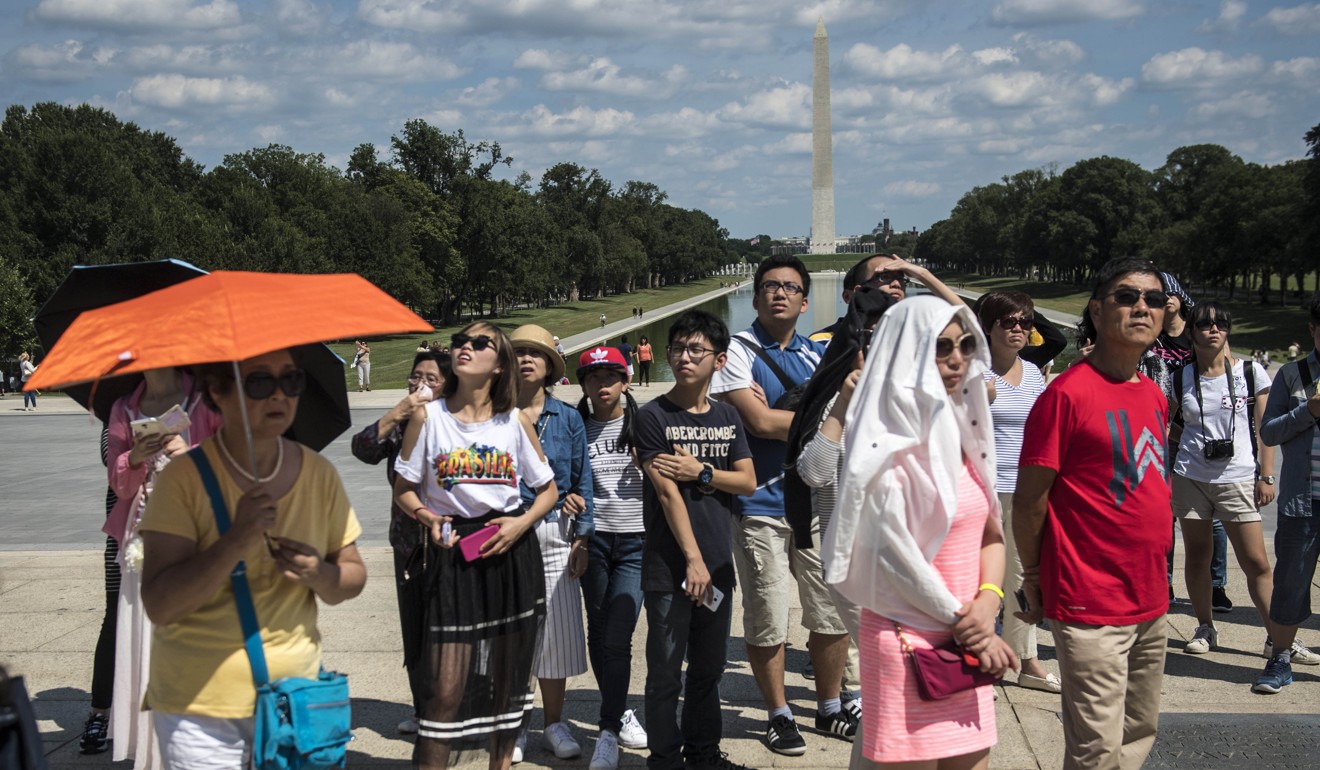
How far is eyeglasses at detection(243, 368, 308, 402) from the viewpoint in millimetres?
2951

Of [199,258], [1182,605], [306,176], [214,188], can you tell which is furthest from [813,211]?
[1182,605]

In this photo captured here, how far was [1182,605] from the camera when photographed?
721cm

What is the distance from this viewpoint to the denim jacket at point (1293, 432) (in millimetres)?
5719

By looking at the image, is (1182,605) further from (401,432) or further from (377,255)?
(377,255)

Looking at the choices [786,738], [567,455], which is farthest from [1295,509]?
[567,455]

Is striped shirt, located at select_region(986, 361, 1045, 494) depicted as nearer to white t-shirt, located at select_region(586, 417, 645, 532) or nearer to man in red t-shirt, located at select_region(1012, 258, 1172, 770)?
man in red t-shirt, located at select_region(1012, 258, 1172, 770)

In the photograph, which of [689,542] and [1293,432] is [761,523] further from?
[1293,432]

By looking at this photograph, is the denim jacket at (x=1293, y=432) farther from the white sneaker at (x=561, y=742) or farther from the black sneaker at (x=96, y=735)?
the black sneaker at (x=96, y=735)

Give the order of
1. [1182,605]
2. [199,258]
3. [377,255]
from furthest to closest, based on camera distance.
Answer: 1. [377,255]
2. [199,258]
3. [1182,605]

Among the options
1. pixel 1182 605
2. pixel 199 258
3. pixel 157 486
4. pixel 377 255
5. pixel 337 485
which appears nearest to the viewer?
pixel 157 486

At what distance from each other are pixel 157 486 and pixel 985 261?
165049 mm

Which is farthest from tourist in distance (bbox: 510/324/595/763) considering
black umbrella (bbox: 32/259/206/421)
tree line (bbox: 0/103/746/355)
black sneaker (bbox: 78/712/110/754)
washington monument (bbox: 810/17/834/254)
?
washington monument (bbox: 810/17/834/254)

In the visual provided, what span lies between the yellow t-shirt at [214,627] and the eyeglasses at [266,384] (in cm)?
20

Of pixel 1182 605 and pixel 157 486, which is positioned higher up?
pixel 157 486
